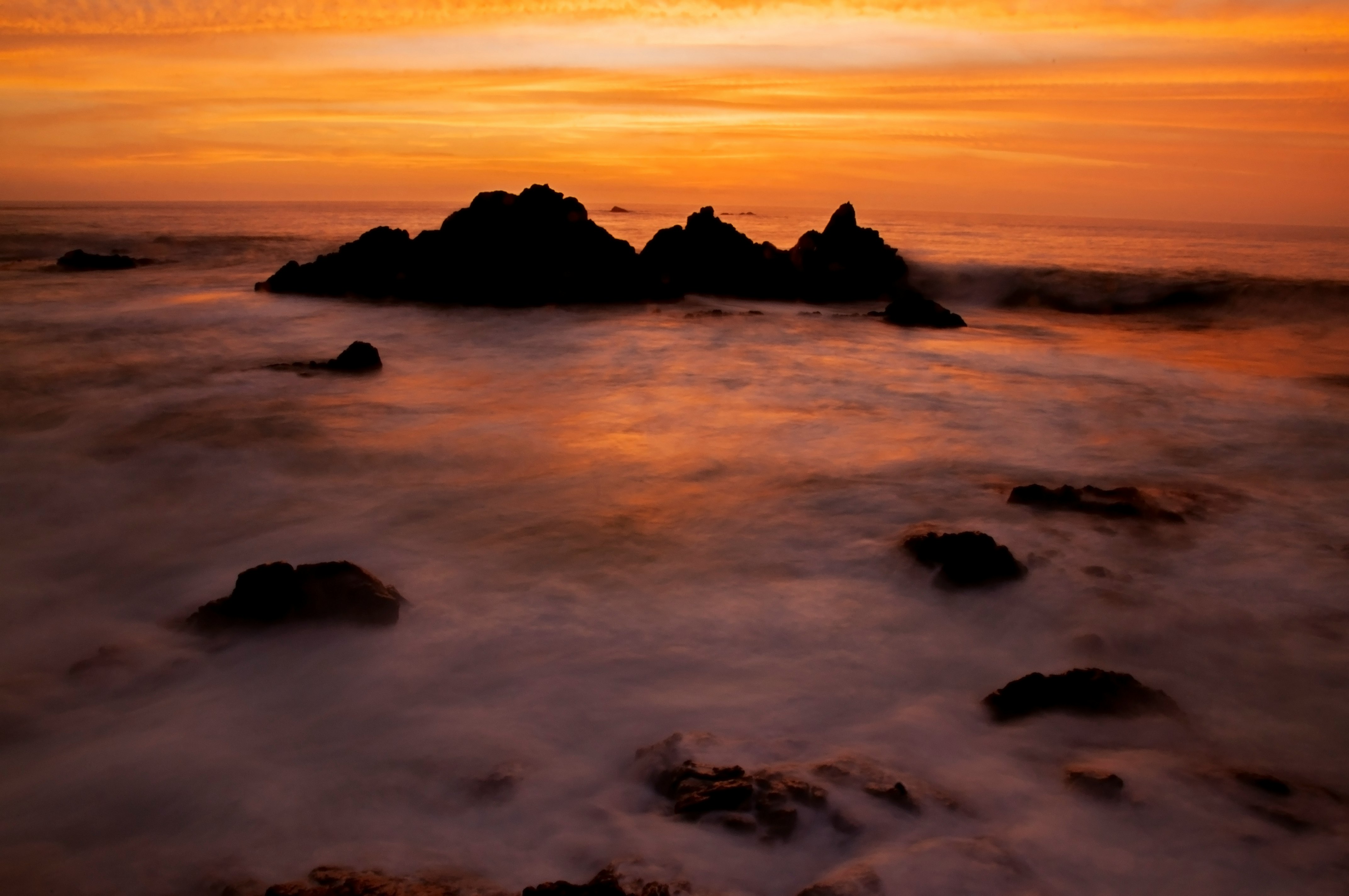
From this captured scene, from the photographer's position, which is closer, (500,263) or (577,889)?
(577,889)

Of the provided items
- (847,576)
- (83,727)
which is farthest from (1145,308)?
(83,727)

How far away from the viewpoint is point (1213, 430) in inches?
410

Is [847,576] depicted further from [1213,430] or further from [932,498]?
[1213,430]

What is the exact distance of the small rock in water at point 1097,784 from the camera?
12.4 ft

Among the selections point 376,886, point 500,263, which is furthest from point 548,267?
point 376,886

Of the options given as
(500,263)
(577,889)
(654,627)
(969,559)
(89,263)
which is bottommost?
(654,627)

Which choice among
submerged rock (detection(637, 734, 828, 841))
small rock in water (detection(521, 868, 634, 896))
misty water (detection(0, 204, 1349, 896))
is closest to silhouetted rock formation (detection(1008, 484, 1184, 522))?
misty water (detection(0, 204, 1349, 896))

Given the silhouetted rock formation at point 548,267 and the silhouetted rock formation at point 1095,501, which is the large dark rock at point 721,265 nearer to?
the silhouetted rock formation at point 548,267

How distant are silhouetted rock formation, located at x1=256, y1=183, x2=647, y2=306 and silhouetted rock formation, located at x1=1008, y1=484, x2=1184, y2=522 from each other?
14233 mm

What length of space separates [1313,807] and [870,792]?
1703 mm

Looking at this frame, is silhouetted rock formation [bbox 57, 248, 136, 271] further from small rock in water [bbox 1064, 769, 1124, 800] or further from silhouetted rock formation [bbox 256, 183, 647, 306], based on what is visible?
small rock in water [bbox 1064, 769, 1124, 800]

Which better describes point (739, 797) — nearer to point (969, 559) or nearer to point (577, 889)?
point (577, 889)

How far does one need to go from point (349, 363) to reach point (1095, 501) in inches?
368

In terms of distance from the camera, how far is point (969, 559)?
19.4 ft
